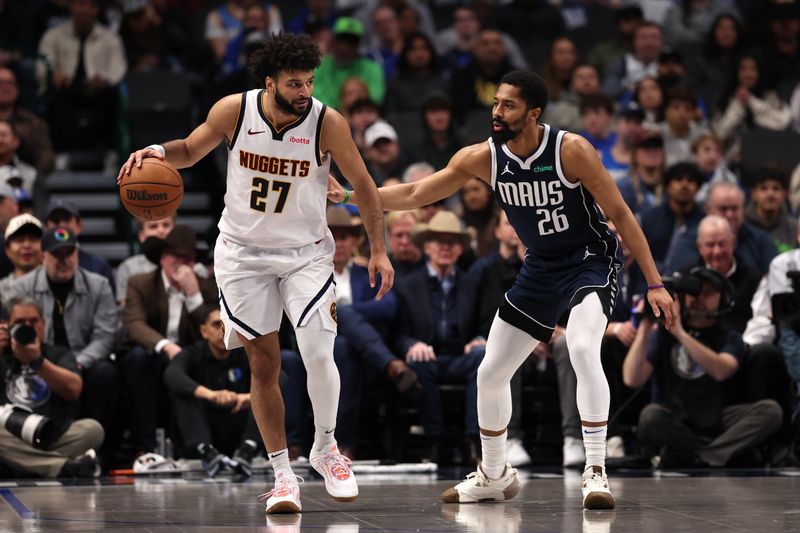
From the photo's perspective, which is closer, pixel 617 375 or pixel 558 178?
pixel 558 178

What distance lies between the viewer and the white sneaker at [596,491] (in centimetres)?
610

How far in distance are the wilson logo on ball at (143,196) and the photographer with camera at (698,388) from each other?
12.0 feet

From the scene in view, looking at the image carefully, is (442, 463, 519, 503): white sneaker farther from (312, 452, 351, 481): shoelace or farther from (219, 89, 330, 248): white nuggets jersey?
(219, 89, 330, 248): white nuggets jersey

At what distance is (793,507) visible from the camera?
20.4ft

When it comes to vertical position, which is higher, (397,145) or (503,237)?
(397,145)

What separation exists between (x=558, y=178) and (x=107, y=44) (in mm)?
7620

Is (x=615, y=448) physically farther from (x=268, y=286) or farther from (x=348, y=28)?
(x=348, y=28)

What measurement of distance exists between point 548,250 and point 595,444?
94 cm

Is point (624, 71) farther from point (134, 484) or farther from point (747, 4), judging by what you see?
point (134, 484)

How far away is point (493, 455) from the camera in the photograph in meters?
6.53

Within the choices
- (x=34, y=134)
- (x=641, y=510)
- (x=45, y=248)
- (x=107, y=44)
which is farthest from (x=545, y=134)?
(x=107, y=44)

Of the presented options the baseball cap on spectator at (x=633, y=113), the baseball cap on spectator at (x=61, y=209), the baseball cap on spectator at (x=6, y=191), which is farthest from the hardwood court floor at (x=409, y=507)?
the baseball cap on spectator at (x=633, y=113)

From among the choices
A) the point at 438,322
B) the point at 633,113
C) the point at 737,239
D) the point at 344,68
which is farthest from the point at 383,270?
the point at 344,68

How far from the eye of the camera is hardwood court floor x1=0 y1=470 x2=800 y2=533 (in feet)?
18.5
